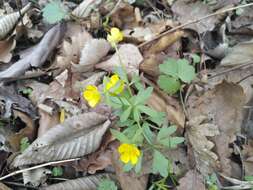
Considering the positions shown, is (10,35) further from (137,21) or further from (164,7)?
(164,7)

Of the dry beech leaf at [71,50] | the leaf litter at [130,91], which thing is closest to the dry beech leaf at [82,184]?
the leaf litter at [130,91]

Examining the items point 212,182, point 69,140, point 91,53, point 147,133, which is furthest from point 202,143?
point 91,53

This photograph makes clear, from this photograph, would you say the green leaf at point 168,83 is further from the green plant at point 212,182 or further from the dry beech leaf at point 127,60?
the green plant at point 212,182

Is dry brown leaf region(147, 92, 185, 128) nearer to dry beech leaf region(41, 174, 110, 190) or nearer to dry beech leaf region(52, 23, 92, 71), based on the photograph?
dry beech leaf region(41, 174, 110, 190)

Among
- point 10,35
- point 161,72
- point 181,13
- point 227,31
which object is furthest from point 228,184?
point 10,35

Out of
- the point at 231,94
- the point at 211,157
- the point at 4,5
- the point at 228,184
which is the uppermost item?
the point at 4,5

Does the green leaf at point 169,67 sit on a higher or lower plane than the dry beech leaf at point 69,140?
higher
